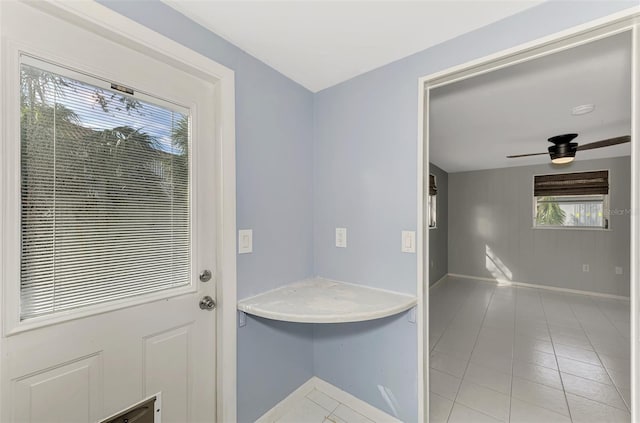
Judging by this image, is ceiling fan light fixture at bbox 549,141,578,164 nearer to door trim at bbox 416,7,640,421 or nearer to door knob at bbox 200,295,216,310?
door trim at bbox 416,7,640,421

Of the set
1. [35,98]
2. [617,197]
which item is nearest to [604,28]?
[35,98]

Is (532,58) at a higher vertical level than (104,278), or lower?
higher

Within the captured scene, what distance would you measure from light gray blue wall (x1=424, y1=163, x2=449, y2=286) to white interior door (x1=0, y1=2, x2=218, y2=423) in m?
4.68

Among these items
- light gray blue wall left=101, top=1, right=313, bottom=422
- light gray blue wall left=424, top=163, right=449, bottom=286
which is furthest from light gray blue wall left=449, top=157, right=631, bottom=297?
light gray blue wall left=101, top=1, right=313, bottom=422

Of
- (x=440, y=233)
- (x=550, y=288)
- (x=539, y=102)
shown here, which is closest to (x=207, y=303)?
(x=539, y=102)

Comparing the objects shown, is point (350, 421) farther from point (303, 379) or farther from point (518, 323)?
point (518, 323)

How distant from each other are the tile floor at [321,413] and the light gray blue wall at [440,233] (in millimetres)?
3875

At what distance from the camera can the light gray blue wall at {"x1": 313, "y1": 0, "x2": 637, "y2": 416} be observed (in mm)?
1550

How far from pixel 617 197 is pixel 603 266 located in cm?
122

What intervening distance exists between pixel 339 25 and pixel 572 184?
5.52m

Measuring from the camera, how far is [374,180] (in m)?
1.73

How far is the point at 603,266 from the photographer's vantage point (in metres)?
4.50

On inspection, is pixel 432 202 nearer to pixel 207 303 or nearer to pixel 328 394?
pixel 328 394

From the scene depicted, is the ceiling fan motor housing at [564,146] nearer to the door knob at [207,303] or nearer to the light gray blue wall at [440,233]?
the light gray blue wall at [440,233]
